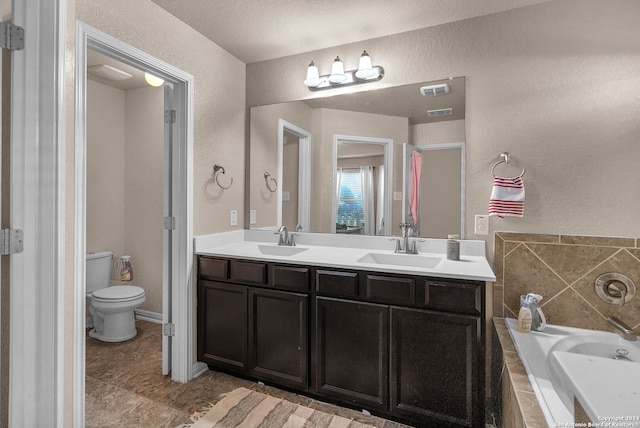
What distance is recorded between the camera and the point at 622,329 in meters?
1.71

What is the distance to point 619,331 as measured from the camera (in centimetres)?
174

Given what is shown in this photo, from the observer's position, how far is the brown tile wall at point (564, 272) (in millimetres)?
1796

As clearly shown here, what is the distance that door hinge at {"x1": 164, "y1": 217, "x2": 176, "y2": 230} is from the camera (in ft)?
7.61

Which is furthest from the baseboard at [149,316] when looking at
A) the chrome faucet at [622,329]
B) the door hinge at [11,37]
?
the chrome faucet at [622,329]

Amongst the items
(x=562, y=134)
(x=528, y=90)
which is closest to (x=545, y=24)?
(x=528, y=90)

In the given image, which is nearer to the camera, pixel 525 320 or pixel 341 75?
pixel 525 320

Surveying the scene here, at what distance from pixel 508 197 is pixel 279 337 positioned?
164 cm

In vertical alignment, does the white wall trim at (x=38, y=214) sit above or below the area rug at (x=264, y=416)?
above

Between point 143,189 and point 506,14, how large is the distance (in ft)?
11.4

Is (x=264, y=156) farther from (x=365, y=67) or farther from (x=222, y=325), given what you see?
(x=222, y=325)

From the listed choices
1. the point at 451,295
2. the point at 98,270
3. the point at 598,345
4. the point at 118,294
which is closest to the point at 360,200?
the point at 451,295

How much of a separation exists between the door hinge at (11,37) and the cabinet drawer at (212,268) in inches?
57.6

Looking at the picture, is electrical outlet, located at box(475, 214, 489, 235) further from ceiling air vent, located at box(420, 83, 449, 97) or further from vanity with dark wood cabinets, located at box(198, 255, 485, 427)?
ceiling air vent, located at box(420, 83, 449, 97)

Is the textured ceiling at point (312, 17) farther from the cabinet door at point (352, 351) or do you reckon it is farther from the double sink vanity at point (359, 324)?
the cabinet door at point (352, 351)
